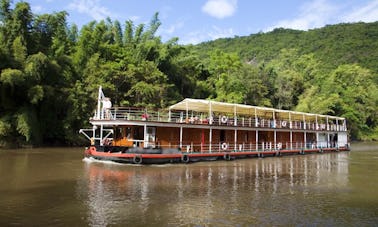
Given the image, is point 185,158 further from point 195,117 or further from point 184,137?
point 195,117

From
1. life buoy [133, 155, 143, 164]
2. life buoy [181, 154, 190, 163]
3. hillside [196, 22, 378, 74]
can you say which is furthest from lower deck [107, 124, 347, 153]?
hillside [196, 22, 378, 74]

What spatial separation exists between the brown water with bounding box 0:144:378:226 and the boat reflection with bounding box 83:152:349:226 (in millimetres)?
29

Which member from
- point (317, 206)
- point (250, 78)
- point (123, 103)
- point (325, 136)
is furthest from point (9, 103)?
point (250, 78)

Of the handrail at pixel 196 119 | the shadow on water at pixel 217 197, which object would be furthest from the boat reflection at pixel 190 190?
the handrail at pixel 196 119

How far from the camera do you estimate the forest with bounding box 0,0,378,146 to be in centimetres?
3228

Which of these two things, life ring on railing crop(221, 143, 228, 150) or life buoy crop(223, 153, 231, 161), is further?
life ring on railing crop(221, 143, 228, 150)

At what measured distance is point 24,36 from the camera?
33500 mm

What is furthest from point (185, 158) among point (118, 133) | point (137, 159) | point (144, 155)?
point (118, 133)

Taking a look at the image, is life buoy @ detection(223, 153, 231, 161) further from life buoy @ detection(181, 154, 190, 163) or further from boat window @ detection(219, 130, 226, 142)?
life buoy @ detection(181, 154, 190, 163)

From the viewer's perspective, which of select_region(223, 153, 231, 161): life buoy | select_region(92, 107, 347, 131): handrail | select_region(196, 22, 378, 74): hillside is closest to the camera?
select_region(92, 107, 347, 131): handrail

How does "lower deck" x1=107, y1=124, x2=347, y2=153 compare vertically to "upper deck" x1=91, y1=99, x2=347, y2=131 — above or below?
below

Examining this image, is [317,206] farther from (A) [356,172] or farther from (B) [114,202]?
(A) [356,172]

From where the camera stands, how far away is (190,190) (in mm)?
13750

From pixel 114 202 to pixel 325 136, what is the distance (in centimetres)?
3382
